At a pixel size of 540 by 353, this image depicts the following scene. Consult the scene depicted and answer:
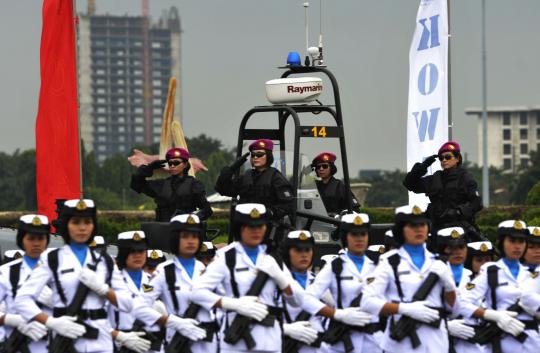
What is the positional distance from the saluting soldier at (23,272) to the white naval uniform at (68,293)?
8.1 inches

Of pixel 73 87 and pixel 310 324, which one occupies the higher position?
pixel 73 87

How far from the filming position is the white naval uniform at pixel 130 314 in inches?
515

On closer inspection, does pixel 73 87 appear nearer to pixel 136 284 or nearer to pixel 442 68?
pixel 442 68

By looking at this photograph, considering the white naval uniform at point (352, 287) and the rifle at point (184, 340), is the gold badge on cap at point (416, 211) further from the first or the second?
the rifle at point (184, 340)

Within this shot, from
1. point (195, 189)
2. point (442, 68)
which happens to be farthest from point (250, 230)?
point (442, 68)

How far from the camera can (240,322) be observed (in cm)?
1233

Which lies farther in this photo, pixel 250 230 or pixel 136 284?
pixel 136 284

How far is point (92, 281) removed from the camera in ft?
39.5

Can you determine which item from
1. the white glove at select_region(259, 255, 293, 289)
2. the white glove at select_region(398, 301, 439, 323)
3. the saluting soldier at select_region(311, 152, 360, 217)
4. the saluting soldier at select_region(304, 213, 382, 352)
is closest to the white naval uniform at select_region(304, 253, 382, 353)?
the saluting soldier at select_region(304, 213, 382, 352)

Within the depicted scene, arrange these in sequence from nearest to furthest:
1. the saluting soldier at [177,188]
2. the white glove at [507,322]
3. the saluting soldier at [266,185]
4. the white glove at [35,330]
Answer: the white glove at [35,330] → the white glove at [507,322] → the saluting soldier at [266,185] → the saluting soldier at [177,188]

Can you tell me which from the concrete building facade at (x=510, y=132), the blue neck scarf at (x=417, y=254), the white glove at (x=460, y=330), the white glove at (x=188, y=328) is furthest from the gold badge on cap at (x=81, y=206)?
the concrete building facade at (x=510, y=132)

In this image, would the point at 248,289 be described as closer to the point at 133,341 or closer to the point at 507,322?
the point at 133,341

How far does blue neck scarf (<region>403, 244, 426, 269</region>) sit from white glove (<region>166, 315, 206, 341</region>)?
1817 mm

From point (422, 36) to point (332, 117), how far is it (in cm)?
499
